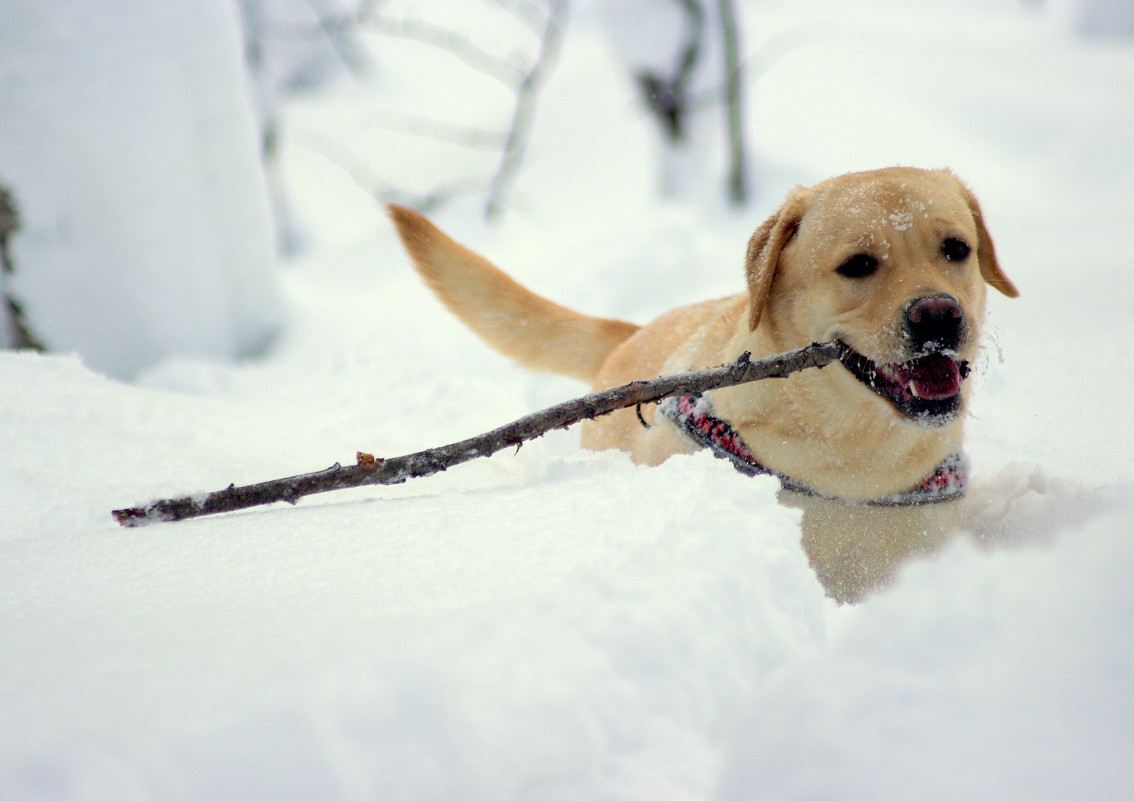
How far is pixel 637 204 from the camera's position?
786 cm

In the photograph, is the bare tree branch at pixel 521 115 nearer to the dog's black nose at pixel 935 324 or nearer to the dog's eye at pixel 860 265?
the dog's eye at pixel 860 265

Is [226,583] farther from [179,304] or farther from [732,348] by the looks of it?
[179,304]

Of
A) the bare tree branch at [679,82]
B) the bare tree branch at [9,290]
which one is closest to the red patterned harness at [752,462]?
the bare tree branch at [9,290]

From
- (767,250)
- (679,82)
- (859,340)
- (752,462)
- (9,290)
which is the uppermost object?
(679,82)

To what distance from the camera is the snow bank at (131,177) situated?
3994 mm

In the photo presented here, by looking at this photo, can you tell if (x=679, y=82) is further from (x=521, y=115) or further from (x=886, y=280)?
(x=886, y=280)

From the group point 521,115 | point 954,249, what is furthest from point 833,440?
point 521,115

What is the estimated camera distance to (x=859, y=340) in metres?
1.87

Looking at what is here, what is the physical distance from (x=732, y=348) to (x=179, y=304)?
11.2 feet

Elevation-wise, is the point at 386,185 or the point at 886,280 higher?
the point at 386,185

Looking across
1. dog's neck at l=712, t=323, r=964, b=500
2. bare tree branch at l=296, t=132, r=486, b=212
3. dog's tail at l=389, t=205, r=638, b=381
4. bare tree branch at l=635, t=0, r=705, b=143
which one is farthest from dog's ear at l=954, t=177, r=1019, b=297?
bare tree branch at l=635, t=0, r=705, b=143

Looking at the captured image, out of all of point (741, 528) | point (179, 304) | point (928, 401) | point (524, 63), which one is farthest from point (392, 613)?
point (524, 63)

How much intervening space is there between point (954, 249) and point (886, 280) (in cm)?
23

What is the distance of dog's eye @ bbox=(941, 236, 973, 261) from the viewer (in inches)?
77.9
